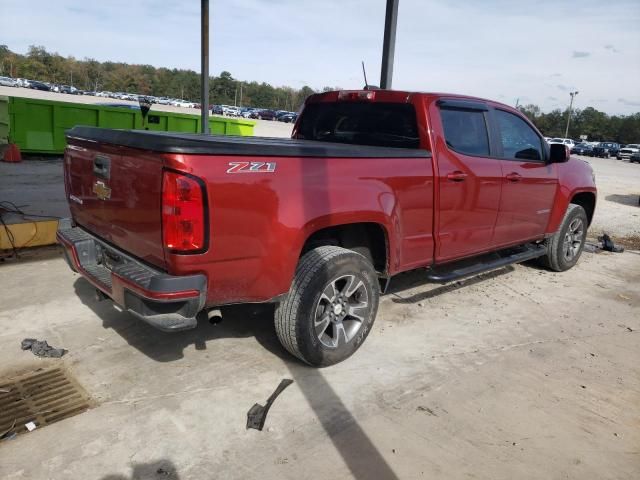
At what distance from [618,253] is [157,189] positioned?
7.51 metres

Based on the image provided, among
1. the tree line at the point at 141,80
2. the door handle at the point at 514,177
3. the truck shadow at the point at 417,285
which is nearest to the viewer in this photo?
the door handle at the point at 514,177

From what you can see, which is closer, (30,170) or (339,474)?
(339,474)

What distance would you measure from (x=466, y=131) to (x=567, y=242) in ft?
9.29

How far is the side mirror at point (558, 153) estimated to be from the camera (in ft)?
18.1

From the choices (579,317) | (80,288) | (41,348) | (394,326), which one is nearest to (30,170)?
(80,288)

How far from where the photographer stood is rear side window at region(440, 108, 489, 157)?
4.38m

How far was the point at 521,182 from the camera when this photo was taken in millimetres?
5137

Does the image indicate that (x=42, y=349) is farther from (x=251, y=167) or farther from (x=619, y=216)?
(x=619, y=216)

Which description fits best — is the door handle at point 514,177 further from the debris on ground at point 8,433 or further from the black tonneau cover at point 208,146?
the debris on ground at point 8,433

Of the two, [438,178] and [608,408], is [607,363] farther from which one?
[438,178]

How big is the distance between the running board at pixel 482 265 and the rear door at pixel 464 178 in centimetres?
15

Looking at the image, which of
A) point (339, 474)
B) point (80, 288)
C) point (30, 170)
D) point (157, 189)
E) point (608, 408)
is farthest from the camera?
point (30, 170)

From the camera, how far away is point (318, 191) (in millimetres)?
3275

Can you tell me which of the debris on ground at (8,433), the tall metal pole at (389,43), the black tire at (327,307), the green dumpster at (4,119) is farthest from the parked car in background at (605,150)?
the debris on ground at (8,433)
